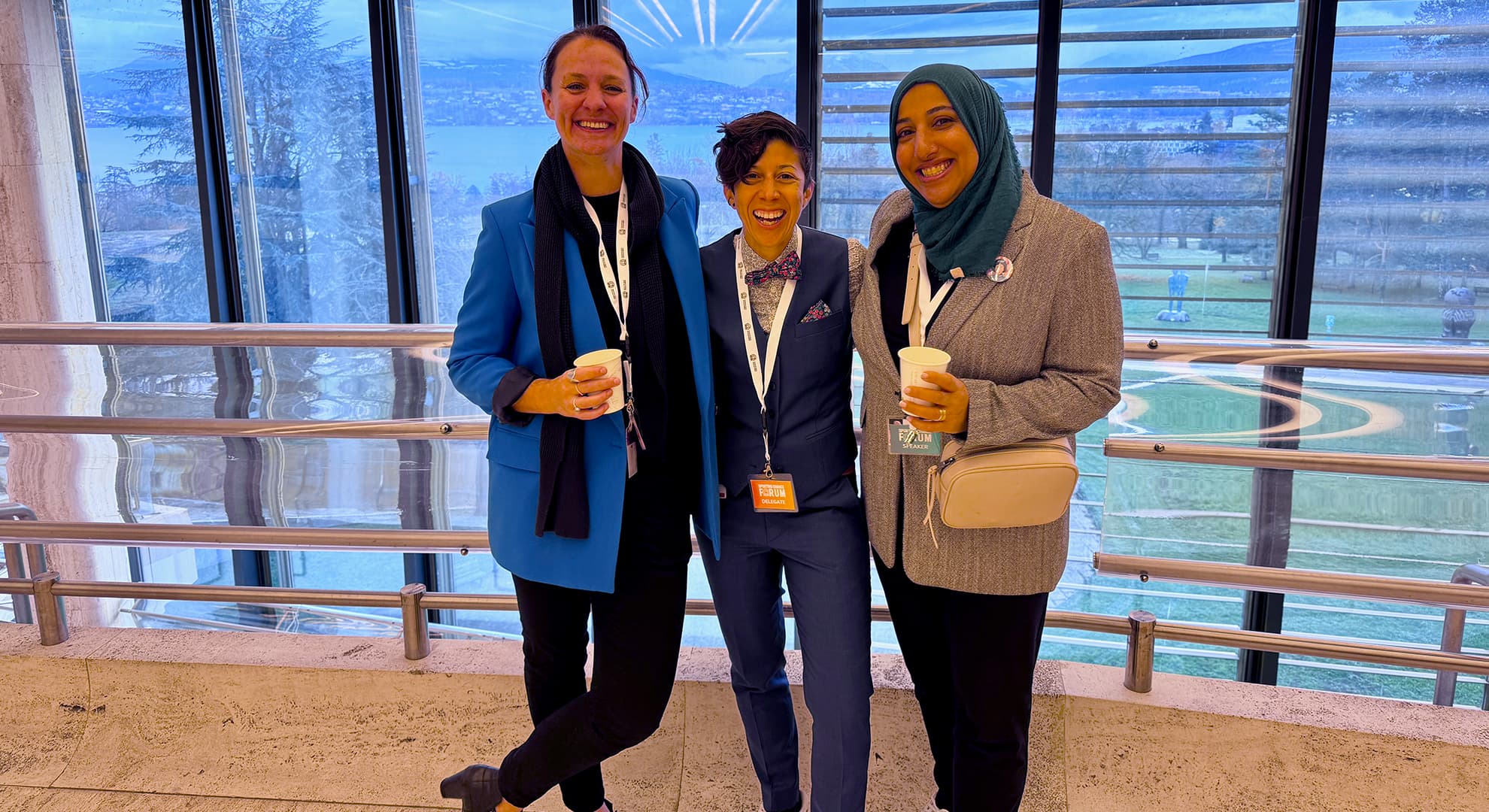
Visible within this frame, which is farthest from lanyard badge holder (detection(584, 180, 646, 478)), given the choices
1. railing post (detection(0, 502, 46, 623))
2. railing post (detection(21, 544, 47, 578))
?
railing post (detection(21, 544, 47, 578))

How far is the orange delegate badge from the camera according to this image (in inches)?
64.6

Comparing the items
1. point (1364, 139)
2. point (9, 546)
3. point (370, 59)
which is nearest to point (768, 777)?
point (9, 546)

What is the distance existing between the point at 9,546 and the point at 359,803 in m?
1.35


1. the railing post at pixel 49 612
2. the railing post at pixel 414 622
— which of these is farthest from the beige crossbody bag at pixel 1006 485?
the railing post at pixel 49 612

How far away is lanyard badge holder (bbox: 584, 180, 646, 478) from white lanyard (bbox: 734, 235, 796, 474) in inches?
8.1

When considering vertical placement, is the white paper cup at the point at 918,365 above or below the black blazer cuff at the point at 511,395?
above

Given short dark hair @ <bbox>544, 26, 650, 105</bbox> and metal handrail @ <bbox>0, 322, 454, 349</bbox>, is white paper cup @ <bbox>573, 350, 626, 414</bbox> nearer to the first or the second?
short dark hair @ <bbox>544, 26, 650, 105</bbox>

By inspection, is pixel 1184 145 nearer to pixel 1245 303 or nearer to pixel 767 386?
pixel 1245 303

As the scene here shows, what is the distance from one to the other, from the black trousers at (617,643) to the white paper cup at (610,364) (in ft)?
0.76

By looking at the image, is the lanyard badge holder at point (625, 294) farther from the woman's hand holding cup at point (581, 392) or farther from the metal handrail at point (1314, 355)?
the metal handrail at point (1314, 355)

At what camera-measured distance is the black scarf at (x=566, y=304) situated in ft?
5.39

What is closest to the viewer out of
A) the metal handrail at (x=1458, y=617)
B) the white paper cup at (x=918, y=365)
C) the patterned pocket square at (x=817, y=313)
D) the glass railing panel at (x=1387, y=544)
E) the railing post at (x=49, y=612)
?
the white paper cup at (x=918, y=365)

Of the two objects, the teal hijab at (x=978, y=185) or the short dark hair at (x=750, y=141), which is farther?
the short dark hair at (x=750, y=141)

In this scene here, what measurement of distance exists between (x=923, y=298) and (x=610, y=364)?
53cm
